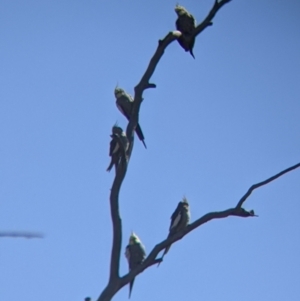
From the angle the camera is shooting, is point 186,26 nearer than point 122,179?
No

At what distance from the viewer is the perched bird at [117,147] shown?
588 centimetres

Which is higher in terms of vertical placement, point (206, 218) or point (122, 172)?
point (122, 172)

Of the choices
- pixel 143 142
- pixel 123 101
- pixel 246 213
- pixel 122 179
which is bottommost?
pixel 246 213

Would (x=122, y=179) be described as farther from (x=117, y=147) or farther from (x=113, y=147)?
(x=113, y=147)

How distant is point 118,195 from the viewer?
5223 mm

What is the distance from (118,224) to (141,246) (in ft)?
9.35

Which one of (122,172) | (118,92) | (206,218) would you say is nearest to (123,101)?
(118,92)

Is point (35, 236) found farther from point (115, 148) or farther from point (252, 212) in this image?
point (115, 148)

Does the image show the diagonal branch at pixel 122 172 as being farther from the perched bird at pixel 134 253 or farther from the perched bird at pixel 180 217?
the perched bird at pixel 180 217

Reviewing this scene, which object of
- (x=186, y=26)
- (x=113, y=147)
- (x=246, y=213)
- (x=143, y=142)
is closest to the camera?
(x=246, y=213)

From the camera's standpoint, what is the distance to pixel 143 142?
761cm

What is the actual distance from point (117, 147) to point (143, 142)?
1478 mm

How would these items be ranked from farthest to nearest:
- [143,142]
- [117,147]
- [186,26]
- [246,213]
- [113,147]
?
[186,26]
[143,142]
[113,147]
[117,147]
[246,213]

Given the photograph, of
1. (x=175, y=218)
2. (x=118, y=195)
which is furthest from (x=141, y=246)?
(x=118, y=195)
